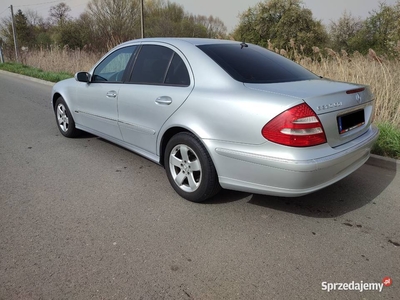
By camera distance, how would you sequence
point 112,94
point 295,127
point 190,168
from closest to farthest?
point 295,127
point 190,168
point 112,94

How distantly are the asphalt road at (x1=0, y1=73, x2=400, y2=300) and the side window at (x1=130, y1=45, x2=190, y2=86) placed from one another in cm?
115

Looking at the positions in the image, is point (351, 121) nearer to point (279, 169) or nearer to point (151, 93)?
point (279, 169)

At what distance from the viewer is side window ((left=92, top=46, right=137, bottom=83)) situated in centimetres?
394

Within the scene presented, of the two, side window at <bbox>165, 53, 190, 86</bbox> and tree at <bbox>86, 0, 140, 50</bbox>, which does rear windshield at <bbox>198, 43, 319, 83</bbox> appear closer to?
side window at <bbox>165, 53, 190, 86</bbox>

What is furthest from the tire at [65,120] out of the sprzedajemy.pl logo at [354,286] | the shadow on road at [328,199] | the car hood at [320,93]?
the sprzedajemy.pl logo at [354,286]

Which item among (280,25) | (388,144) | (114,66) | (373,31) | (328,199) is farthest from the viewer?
(280,25)

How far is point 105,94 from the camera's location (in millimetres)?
4027

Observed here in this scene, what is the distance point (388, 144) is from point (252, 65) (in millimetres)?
2636

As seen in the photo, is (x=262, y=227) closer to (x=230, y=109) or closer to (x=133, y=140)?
(x=230, y=109)

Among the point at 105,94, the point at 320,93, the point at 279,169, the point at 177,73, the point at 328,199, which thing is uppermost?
the point at 177,73

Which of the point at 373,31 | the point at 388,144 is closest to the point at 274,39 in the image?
the point at 373,31

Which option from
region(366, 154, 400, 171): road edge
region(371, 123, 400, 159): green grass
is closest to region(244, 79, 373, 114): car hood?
region(366, 154, 400, 171): road edge

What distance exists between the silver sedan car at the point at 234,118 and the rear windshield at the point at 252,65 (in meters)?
0.01

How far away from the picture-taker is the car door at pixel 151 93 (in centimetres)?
314
